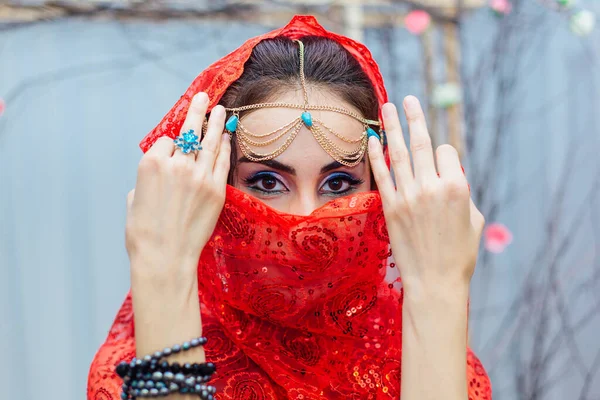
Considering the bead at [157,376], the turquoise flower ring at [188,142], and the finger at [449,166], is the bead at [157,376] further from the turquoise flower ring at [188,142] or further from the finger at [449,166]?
the finger at [449,166]

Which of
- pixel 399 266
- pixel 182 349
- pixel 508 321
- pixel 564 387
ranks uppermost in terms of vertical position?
pixel 399 266

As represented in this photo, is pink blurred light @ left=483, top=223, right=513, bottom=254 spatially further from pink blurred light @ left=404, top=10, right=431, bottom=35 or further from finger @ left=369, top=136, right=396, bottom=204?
finger @ left=369, top=136, right=396, bottom=204

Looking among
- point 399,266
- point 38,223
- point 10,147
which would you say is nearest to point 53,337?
point 38,223

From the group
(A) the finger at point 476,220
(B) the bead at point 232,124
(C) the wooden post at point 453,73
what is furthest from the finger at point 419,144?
(C) the wooden post at point 453,73

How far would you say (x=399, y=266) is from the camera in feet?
4.27

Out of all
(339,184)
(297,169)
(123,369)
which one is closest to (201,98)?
(297,169)

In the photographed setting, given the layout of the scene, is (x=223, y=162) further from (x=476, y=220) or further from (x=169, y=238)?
(x=476, y=220)

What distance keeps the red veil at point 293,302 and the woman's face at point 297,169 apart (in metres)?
0.10

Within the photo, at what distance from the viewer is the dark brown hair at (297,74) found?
60.3 inches

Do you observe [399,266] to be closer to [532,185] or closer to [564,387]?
[532,185]

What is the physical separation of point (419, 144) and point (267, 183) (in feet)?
1.14

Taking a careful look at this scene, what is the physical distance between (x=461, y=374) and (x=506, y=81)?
7.83ft

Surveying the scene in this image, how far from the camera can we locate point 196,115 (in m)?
1.36

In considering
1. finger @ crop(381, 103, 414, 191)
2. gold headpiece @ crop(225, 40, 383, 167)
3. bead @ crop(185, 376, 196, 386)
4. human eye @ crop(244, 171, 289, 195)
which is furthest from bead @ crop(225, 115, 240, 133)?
bead @ crop(185, 376, 196, 386)
